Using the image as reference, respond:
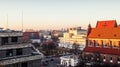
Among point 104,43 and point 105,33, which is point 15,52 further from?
point 105,33

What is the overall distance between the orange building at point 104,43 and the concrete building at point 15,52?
114 feet

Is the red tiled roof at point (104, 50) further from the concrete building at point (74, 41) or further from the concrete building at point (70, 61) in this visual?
the concrete building at point (74, 41)

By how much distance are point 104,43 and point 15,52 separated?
42662 mm

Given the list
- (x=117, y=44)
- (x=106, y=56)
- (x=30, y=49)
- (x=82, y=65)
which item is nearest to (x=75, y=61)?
(x=82, y=65)

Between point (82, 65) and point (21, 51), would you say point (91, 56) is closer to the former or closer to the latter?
point (82, 65)

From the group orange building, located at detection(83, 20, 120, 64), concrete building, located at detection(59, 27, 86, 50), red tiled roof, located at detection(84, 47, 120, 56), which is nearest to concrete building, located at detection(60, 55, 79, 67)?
orange building, located at detection(83, 20, 120, 64)

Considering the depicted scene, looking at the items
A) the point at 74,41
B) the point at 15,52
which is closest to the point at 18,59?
the point at 15,52

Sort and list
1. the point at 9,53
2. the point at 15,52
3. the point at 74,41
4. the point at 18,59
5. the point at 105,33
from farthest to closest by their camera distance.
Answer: the point at 74,41
the point at 105,33
the point at 15,52
the point at 9,53
the point at 18,59

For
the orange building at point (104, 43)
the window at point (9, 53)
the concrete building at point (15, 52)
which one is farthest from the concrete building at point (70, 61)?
the window at point (9, 53)

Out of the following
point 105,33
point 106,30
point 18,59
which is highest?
point 106,30

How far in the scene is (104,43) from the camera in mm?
68250

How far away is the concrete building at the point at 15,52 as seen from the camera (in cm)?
2827

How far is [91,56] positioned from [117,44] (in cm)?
798

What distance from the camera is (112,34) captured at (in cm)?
A: 6706
